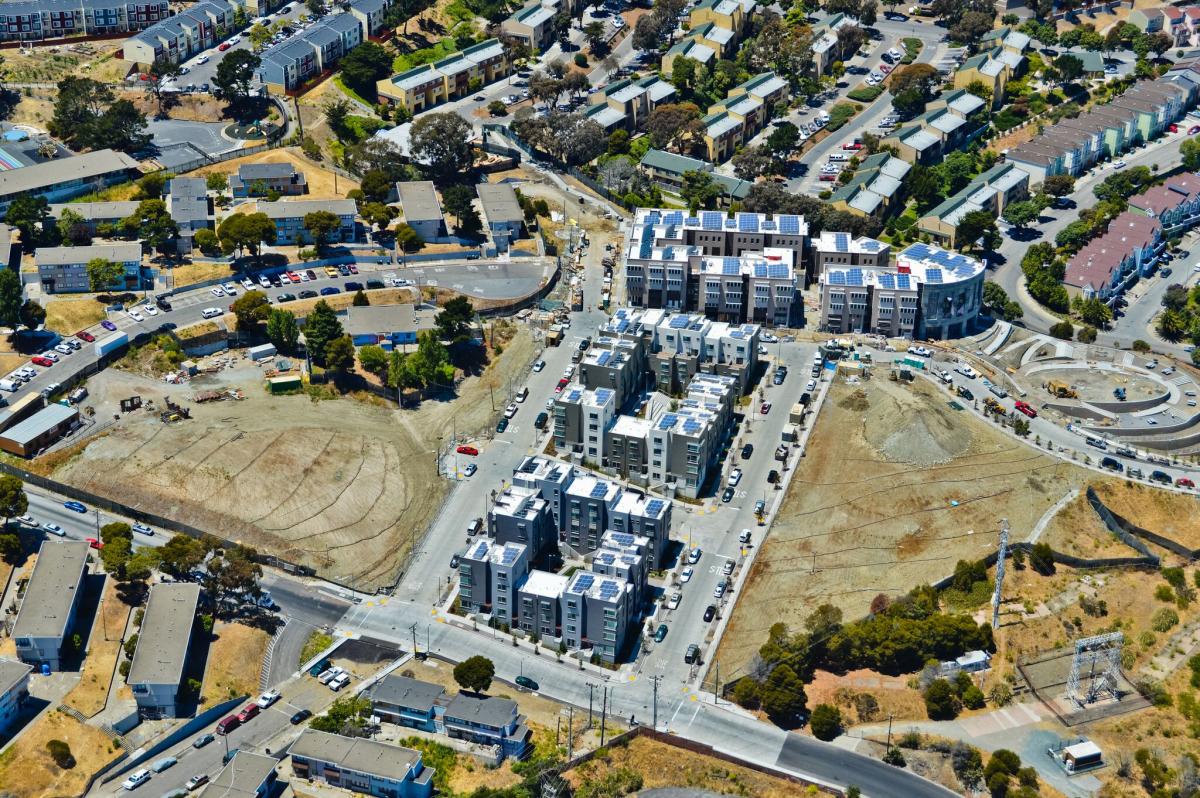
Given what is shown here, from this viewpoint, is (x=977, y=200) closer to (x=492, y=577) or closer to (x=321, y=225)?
(x=321, y=225)

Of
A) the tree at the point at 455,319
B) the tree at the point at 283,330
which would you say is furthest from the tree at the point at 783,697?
the tree at the point at 283,330

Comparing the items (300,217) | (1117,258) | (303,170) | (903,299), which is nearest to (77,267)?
(300,217)

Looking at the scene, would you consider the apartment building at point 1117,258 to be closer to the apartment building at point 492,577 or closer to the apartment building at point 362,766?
the apartment building at point 492,577

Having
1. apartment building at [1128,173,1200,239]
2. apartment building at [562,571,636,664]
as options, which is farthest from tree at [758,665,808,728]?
apartment building at [1128,173,1200,239]

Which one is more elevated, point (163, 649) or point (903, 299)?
point (903, 299)

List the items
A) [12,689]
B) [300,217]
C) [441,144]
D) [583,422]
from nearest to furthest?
[12,689], [583,422], [300,217], [441,144]

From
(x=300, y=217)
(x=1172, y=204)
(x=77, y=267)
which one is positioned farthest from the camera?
(x=1172, y=204)

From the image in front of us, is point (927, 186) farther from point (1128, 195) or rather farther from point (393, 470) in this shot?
point (393, 470)

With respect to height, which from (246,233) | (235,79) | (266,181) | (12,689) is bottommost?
(12,689)
